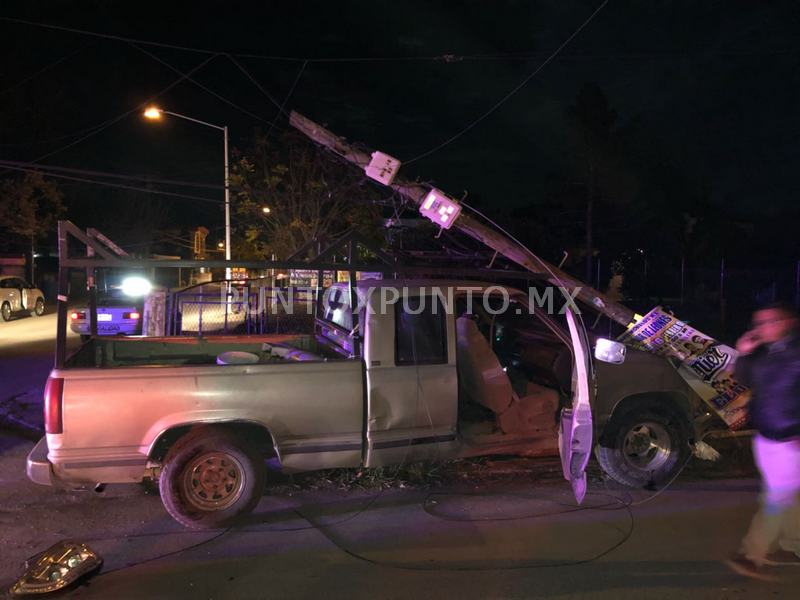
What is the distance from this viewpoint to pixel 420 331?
5.14 metres

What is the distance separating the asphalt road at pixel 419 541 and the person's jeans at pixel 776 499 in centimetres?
21

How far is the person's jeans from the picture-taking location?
378cm

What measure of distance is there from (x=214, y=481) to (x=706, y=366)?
4290 mm

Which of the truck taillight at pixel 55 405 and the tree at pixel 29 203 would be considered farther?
the tree at pixel 29 203

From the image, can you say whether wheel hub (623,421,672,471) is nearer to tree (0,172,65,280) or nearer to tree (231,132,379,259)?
tree (231,132,379,259)

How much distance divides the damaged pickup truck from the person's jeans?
1145 mm

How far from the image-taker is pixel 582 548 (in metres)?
4.40

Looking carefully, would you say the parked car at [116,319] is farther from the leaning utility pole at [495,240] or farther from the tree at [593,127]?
the tree at [593,127]

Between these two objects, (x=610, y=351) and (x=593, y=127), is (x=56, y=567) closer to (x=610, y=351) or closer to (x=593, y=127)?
(x=610, y=351)

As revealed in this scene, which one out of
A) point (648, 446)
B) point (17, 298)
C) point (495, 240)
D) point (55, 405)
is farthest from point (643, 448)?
point (17, 298)

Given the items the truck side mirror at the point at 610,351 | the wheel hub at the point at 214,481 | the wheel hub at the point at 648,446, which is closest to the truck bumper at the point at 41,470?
the wheel hub at the point at 214,481

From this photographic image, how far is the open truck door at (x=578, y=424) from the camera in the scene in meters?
4.69

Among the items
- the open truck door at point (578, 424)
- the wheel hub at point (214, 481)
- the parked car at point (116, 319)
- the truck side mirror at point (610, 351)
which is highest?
the parked car at point (116, 319)

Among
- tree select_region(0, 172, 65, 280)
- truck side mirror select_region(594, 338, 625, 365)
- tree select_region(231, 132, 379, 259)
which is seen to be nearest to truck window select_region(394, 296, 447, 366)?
truck side mirror select_region(594, 338, 625, 365)
